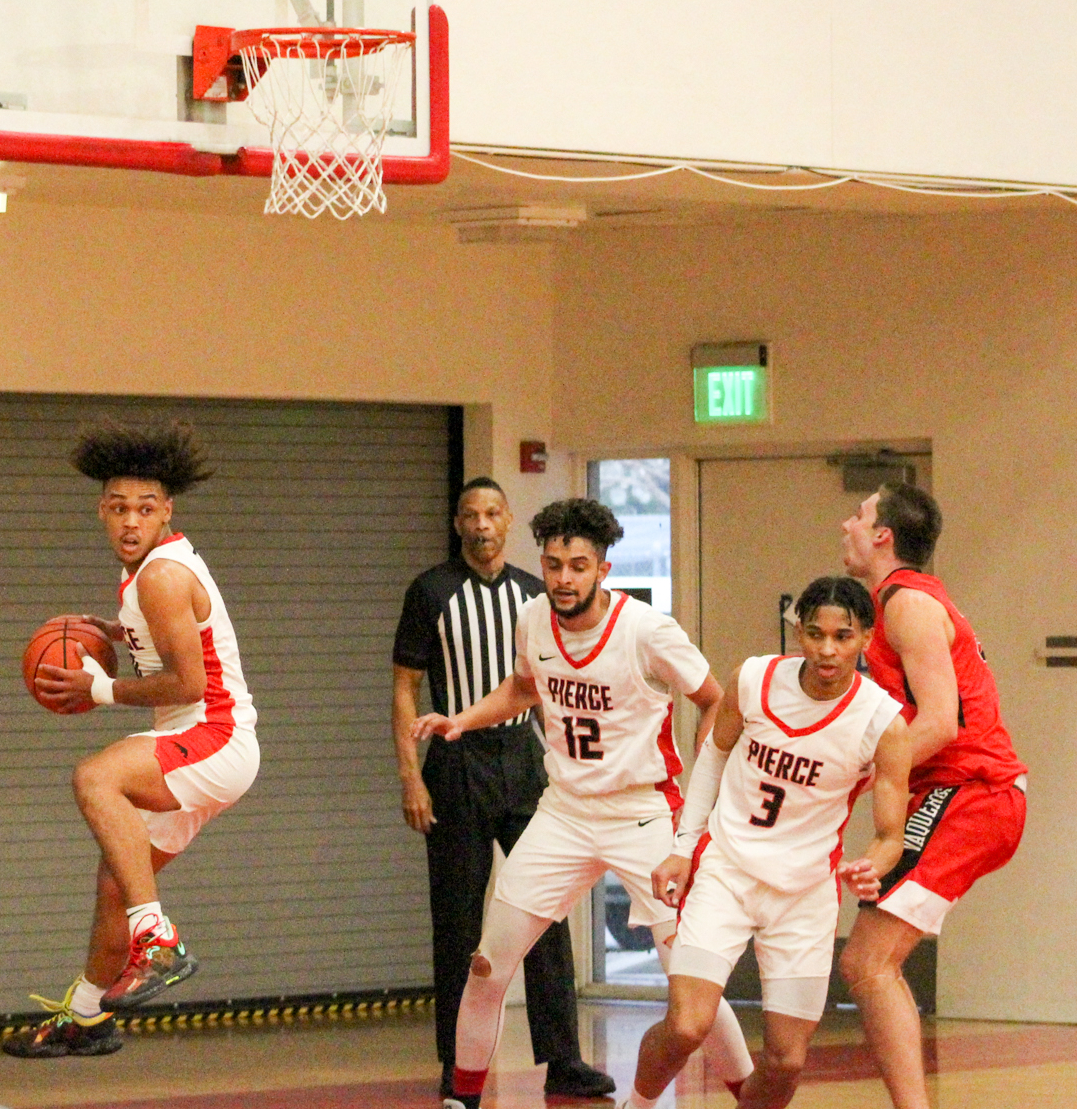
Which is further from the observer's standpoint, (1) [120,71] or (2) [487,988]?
(2) [487,988]

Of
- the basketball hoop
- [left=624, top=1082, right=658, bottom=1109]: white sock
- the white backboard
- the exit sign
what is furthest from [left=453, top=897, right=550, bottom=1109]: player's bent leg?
the exit sign

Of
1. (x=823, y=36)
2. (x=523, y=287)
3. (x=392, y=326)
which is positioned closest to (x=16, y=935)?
(x=392, y=326)

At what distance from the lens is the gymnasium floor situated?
6.70 m

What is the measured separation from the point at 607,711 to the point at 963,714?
108cm

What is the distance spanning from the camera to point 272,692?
27.2ft

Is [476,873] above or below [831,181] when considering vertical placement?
below

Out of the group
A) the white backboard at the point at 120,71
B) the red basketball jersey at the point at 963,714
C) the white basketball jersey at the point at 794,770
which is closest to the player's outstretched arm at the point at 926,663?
the red basketball jersey at the point at 963,714

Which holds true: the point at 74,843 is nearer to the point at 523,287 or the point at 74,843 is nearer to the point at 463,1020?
the point at 463,1020

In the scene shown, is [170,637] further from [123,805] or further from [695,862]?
[695,862]

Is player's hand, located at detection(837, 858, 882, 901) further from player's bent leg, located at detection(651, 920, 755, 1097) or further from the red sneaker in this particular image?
the red sneaker

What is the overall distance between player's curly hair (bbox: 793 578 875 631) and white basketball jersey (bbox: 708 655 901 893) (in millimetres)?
194

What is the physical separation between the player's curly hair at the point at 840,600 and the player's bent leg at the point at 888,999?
2.83 ft

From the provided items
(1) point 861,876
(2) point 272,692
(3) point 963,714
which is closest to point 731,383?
(2) point 272,692

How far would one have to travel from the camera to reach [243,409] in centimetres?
832
